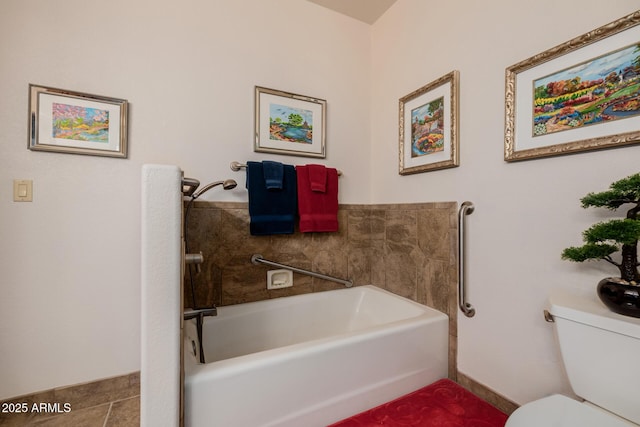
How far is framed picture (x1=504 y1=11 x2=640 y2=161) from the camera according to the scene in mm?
879

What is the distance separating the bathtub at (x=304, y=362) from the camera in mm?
963

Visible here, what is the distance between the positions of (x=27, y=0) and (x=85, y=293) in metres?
1.48

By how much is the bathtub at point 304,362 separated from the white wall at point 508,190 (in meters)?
0.30

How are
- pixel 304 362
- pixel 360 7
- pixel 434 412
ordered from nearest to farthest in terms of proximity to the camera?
1. pixel 304 362
2. pixel 434 412
3. pixel 360 7

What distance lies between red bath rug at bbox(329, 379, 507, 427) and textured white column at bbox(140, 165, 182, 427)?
2.43ft

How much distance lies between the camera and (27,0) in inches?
50.5

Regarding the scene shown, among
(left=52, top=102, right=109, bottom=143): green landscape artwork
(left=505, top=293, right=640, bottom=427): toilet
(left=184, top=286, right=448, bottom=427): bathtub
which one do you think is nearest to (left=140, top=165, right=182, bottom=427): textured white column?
(left=184, top=286, right=448, bottom=427): bathtub

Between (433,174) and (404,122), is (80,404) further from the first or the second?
(404,122)

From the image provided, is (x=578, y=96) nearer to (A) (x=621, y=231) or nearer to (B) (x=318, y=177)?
(A) (x=621, y=231)

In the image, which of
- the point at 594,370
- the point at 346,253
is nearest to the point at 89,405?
the point at 346,253

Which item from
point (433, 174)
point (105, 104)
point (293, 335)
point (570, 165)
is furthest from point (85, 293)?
point (570, 165)

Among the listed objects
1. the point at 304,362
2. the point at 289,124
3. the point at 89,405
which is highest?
the point at 289,124

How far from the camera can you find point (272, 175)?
164cm

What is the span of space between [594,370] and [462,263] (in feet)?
1.99
